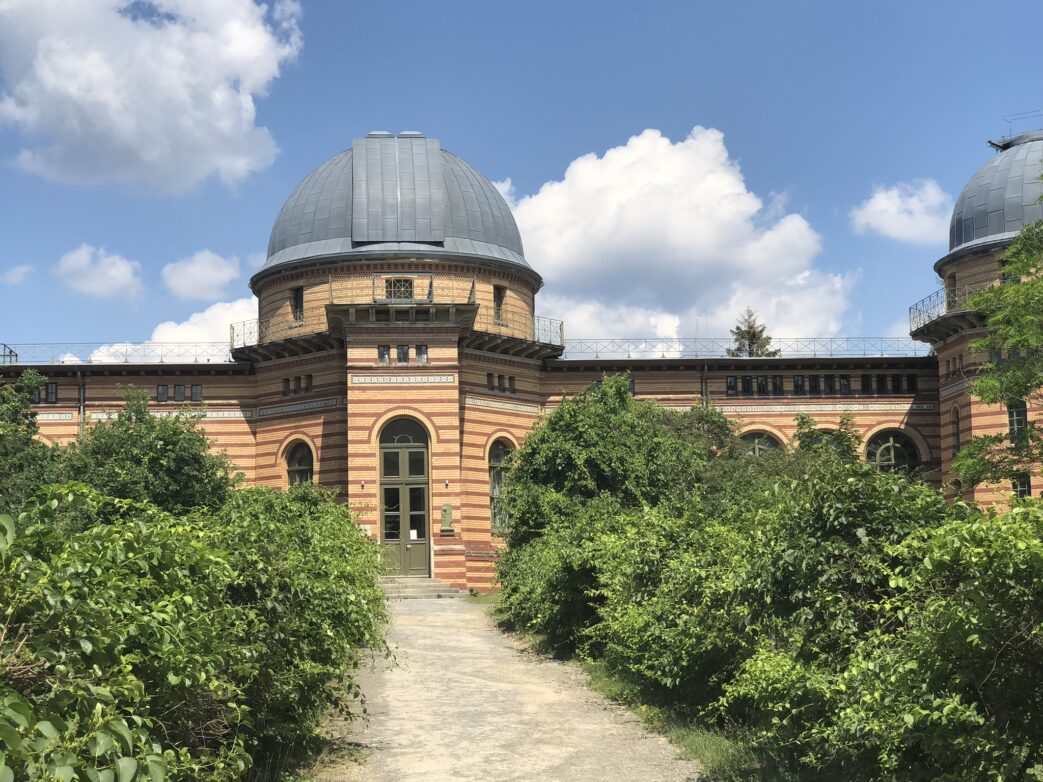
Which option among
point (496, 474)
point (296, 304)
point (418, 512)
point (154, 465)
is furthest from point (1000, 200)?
point (154, 465)

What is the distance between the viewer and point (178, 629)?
22.0 feet

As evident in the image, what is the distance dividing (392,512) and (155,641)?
96.8 ft

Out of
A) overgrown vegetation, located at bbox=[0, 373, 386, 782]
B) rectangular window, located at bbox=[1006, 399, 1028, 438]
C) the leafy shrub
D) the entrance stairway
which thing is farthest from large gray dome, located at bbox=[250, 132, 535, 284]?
overgrown vegetation, located at bbox=[0, 373, 386, 782]

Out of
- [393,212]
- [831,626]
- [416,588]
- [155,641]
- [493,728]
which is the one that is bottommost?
[493,728]

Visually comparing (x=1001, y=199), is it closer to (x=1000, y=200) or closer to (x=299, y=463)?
(x=1000, y=200)

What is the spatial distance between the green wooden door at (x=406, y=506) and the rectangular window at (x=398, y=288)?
16.7ft

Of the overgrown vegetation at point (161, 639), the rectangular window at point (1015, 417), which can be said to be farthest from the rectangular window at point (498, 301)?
the overgrown vegetation at point (161, 639)

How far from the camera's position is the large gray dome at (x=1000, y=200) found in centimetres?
3875

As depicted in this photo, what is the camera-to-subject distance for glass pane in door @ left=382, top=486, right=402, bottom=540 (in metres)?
35.9

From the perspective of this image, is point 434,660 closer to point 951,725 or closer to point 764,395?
point 951,725

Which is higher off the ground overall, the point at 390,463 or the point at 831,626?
the point at 390,463

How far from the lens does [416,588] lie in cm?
3388

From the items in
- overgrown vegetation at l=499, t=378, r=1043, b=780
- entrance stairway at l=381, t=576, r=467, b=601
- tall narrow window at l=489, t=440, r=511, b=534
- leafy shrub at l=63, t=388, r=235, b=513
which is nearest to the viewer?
overgrown vegetation at l=499, t=378, r=1043, b=780

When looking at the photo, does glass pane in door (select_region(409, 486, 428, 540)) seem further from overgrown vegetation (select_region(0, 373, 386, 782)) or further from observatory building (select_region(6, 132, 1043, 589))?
overgrown vegetation (select_region(0, 373, 386, 782))
